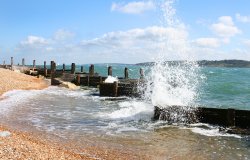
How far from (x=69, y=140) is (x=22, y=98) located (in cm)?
1497

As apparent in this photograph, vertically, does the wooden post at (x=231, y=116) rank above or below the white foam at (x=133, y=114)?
above

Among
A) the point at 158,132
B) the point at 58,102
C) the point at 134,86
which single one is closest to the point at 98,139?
the point at 158,132

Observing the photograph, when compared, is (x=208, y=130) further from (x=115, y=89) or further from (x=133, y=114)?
(x=115, y=89)

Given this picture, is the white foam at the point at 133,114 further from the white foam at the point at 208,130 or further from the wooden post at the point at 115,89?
the wooden post at the point at 115,89

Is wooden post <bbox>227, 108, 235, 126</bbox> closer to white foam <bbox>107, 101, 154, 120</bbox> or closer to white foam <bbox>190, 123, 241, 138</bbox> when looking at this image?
white foam <bbox>190, 123, 241, 138</bbox>

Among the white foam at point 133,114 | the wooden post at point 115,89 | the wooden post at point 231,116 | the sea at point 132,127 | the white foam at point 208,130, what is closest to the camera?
the sea at point 132,127

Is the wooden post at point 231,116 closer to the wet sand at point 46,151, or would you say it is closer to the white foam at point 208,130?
the white foam at point 208,130

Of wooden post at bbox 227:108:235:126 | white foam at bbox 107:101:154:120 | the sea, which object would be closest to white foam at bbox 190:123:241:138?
the sea

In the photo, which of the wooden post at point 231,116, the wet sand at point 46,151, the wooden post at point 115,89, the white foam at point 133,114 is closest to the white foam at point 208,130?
the wooden post at point 231,116

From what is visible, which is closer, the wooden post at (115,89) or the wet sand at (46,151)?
the wet sand at (46,151)

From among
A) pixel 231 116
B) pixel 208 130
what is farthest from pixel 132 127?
pixel 231 116

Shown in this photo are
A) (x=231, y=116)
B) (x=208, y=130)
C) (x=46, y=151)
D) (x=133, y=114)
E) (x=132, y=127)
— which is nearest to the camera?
(x=46, y=151)

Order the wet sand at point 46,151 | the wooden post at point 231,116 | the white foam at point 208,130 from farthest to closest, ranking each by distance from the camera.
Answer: the wooden post at point 231,116 → the white foam at point 208,130 → the wet sand at point 46,151

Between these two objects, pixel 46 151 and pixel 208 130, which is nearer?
pixel 46 151
